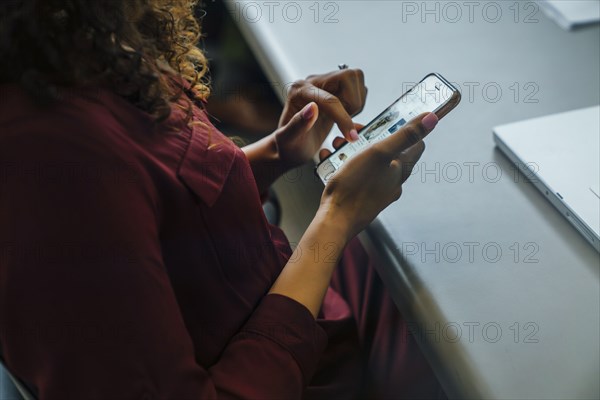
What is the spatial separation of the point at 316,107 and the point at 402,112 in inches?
3.6

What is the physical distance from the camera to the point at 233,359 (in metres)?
0.52

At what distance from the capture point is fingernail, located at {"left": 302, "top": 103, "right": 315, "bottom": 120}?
0.67 m

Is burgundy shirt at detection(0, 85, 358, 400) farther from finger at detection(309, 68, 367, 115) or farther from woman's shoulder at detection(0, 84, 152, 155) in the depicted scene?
finger at detection(309, 68, 367, 115)

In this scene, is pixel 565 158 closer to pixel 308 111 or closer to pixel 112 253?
pixel 308 111

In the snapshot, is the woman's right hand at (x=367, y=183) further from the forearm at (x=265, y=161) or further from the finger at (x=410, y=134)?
the forearm at (x=265, y=161)

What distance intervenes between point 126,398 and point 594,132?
0.55 m

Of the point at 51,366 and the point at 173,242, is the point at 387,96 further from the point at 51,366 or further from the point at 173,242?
the point at 51,366

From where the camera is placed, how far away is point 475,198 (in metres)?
0.64

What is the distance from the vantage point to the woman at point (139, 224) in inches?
15.7

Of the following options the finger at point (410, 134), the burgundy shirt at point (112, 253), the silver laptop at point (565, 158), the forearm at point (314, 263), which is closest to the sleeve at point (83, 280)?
the burgundy shirt at point (112, 253)

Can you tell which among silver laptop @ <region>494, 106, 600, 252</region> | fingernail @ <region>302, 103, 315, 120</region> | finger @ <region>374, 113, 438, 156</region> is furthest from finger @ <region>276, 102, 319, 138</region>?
silver laptop @ <region>494, 106, 600, 252</region>

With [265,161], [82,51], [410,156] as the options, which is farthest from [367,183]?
[82,51]

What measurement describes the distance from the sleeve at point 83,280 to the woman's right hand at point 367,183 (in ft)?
0.71

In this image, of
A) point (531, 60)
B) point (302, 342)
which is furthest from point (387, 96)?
point (302, 342)
